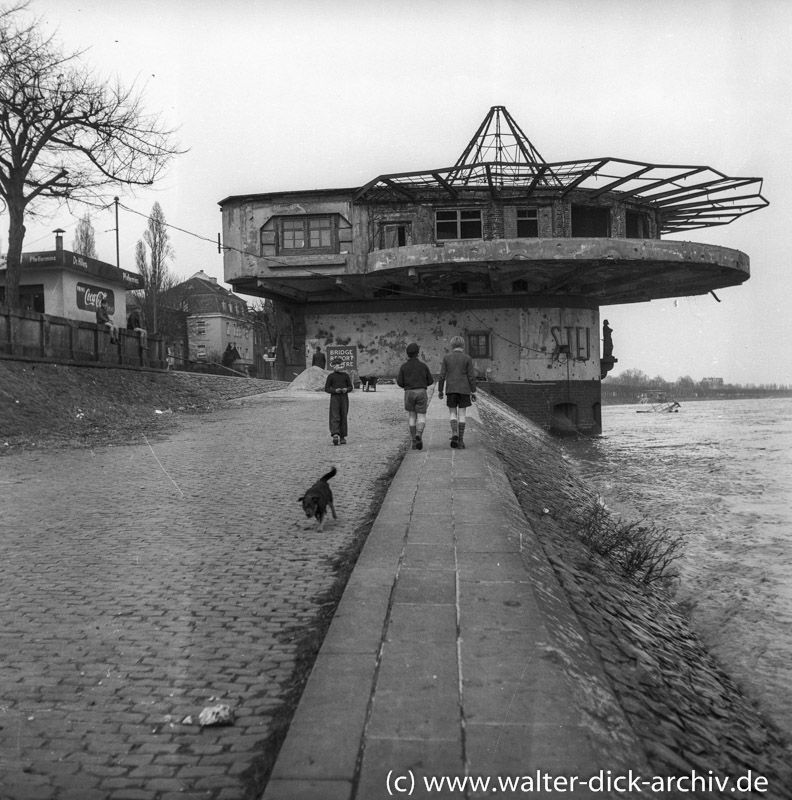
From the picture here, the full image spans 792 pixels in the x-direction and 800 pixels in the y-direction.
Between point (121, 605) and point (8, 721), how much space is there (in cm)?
142

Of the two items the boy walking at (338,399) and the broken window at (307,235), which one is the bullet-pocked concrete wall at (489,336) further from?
the boy walking at (338,399)

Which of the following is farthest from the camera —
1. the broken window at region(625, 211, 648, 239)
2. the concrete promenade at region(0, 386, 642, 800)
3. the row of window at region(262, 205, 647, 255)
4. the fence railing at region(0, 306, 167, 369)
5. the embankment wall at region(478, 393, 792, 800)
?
the broken window at region(625, 211, 648, 239)

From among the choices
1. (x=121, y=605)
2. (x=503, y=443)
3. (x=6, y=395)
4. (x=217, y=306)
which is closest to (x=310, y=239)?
(x=6, y=395)

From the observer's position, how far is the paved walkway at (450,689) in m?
2.62

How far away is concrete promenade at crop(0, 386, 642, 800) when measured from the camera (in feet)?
8.96

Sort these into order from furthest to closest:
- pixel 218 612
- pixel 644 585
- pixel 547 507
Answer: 1. pixel 547 507
2. pixel 644 585
3. pixel 218 612

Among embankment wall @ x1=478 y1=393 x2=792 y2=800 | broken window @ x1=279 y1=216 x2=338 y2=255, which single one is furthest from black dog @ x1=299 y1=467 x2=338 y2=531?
broken window @ x1=279 y1=216 x2=338 y2=255

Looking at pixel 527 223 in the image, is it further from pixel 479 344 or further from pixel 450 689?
pixel 450 689

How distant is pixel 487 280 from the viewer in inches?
1299

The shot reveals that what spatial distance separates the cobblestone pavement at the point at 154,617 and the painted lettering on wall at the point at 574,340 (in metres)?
26.0

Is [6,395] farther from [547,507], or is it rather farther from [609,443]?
[609,443]

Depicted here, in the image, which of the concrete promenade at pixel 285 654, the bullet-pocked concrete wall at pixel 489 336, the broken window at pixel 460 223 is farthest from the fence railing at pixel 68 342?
the broken window at pixel 460 223

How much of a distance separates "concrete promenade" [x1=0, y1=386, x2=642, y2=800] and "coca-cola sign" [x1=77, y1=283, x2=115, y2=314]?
1077 inches

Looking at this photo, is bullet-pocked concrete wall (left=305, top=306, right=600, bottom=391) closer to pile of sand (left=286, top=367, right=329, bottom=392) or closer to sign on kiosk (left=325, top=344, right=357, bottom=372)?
sign on kiosk (left=325, top=344, right=357, bottom=372)
